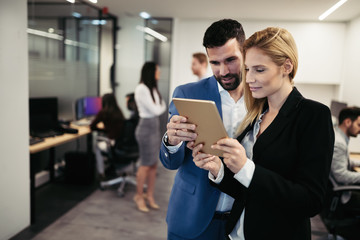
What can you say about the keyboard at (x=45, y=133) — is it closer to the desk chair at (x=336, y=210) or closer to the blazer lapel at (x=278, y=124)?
the desk chair at (x=336, y=210)

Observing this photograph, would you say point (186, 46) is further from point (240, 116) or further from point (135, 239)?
point (240, 116)

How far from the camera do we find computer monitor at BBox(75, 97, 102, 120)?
4.34 metres

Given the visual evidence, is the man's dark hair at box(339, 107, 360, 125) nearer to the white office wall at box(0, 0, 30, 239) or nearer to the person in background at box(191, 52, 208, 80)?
the person in background at box(191, 52, 208, 80)

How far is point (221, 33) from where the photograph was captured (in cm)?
117

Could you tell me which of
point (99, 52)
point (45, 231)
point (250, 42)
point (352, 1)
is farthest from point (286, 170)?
point (99, 52)

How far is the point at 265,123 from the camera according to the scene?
1.01 m

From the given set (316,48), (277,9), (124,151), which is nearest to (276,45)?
(277,9)

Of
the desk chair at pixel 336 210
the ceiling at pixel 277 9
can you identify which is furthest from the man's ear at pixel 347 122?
the ceiling at pixel 277 9

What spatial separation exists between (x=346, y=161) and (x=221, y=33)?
1.84 metres

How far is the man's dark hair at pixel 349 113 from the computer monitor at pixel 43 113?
3.20 meters

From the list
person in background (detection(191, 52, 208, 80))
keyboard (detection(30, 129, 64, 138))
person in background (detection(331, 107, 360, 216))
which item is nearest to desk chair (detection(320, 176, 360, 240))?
person in background (detection(331, 107, 360, 216))

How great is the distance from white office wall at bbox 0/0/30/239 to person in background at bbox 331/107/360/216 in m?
2.66

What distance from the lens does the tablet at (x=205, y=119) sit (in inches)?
33.4

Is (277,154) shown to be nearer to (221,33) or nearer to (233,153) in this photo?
(233,153)
